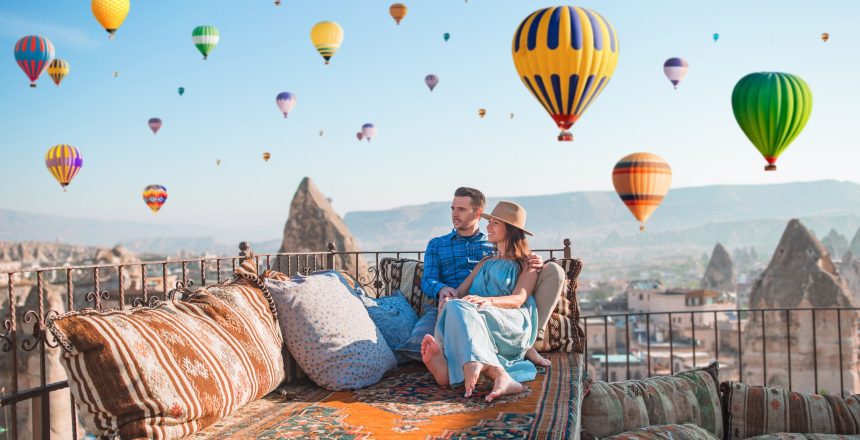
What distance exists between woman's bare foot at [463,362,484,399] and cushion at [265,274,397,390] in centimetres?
51

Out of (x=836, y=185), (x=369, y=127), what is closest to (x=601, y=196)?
(x=836, y=185)

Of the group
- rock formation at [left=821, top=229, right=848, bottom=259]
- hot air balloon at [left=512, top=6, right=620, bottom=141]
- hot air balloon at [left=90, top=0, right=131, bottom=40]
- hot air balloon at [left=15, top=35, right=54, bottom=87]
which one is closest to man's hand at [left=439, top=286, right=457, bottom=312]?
hot air balloon at [left=512, top=6, right=620, bottom=141]

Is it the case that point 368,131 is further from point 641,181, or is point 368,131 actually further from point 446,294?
point 446,294

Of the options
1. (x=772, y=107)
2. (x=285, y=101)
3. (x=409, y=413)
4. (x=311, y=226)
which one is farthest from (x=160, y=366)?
(x=311, y=226)

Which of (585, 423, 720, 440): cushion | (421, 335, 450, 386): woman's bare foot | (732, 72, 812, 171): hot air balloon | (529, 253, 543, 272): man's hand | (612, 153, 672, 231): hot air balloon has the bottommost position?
(585, 423, 720, 440): cushion

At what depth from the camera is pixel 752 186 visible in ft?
649

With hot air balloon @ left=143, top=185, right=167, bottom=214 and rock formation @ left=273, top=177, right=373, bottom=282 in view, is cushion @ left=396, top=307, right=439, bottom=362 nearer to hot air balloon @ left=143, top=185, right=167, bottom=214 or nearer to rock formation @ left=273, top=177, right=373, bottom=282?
rock formation @ left=273, top=177, right=373, bottom=282

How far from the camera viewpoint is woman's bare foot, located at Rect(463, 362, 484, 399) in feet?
10.6

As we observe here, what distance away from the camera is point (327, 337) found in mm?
3480

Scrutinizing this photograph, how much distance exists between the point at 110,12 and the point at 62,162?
5864 millimetres

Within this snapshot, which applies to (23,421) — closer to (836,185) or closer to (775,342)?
(775,342)

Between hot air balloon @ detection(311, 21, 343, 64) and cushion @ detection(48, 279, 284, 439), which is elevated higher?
hot air balloon @ detection(311, 21, 343, 64)

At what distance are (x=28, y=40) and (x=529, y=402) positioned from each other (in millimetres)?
21360

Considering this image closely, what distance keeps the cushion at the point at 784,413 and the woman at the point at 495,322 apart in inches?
42.7
